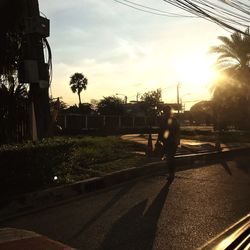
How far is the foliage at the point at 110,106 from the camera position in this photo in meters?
70.5

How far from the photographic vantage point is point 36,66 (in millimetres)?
10469

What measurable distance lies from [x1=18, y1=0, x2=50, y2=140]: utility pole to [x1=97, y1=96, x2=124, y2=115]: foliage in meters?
57.6

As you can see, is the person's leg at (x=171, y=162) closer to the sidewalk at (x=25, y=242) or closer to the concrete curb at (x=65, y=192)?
the concrete curb at (x=65, y=192)

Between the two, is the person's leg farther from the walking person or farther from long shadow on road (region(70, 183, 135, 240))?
long shadow on road (region(70, 183, 135, 240))

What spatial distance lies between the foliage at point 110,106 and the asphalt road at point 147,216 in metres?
58.9

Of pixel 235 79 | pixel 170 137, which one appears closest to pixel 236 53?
pixel 235 79

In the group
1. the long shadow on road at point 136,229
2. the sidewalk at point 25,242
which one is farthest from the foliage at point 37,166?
the sidewalk at point 25,242

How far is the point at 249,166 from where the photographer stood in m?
14.1

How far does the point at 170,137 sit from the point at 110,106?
201ft

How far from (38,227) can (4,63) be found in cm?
535

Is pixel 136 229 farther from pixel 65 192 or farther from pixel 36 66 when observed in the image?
pixel 36 66

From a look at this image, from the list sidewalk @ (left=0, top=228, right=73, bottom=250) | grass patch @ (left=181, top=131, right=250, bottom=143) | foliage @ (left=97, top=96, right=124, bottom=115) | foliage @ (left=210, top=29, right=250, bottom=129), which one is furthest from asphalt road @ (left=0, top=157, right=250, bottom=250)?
foliage @ (left=97, top=96, right=124, bottom=115)

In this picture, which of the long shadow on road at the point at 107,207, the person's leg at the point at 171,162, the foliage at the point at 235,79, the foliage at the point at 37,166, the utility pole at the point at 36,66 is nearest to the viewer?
the long shadow on road at the point at 107,207

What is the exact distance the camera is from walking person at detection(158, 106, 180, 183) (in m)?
11.4
